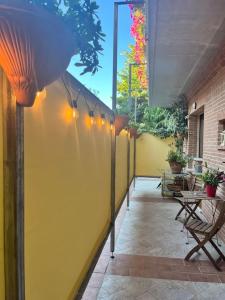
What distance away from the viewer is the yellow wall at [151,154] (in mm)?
11539

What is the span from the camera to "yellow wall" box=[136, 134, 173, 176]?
454 inches

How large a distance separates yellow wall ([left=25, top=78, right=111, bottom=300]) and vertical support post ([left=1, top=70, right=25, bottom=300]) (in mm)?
135

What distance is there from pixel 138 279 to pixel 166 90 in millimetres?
5032

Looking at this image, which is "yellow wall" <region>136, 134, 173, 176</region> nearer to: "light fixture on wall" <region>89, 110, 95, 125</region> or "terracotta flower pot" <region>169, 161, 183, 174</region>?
"terracotta flower pot" <region>169, 161, 183, 174</region>

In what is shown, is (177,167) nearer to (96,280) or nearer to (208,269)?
(208,269)

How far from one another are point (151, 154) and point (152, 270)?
8574 mm

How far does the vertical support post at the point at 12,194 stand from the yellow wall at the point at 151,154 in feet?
35.1

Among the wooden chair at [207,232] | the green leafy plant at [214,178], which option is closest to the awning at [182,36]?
the green leafy plant at [214,178]

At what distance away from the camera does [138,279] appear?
2.97 metres

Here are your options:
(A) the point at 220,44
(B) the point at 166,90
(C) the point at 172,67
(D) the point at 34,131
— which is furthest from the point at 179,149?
(D) the point at 34,131

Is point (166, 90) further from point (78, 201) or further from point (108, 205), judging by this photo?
point (78, 201)

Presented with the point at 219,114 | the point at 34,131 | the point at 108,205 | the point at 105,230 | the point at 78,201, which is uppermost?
the point at 219,114

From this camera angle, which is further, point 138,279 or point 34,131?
point 138,279

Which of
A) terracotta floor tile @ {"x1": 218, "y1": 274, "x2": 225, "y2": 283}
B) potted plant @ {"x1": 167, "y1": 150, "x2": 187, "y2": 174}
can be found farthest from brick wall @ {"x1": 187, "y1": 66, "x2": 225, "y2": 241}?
potted plant @ {"x1": 167, "y1": 150, "x2": 187, "y2": 174}
